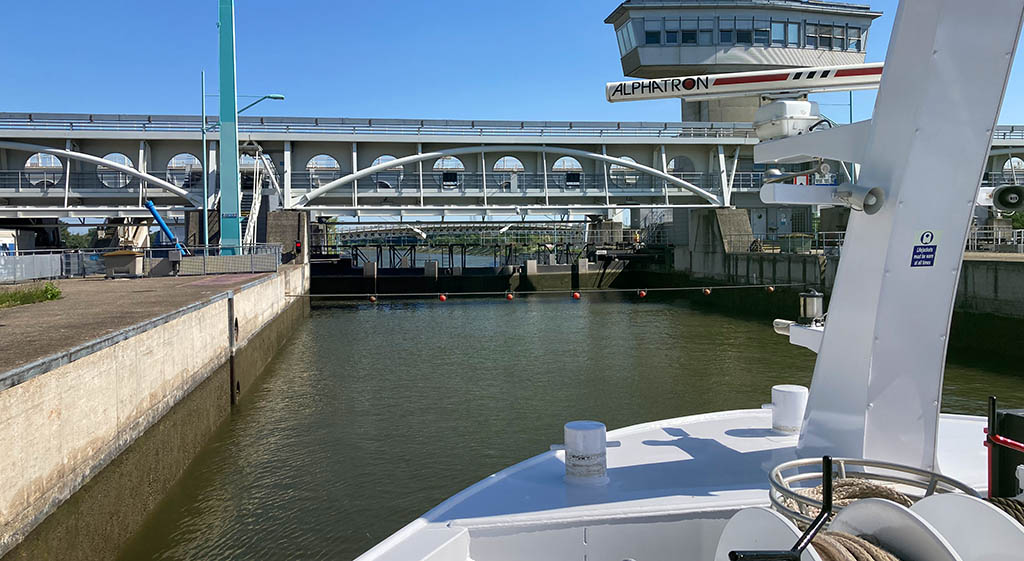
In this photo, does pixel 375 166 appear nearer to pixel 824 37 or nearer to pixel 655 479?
pixel 824 37

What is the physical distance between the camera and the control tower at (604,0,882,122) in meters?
45.9

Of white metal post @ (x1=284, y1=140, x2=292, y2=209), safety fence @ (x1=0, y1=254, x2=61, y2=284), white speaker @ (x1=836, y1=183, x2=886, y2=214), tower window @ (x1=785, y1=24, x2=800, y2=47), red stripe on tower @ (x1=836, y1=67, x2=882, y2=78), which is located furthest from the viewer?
tower window @ (x1=785, y1=24, x2=800, y2=47)

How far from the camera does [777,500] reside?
162 inches

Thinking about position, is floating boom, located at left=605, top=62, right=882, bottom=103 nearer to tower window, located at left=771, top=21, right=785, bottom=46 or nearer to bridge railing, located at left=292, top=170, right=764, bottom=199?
bridge railing, located at left=292, top=170, right=764, bottom=199

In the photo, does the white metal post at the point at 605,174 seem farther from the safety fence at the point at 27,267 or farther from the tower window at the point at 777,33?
the safety fence at the point at 27,267

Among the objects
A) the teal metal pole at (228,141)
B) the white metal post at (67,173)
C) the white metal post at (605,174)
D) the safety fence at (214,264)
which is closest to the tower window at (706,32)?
the white metal post at (605,174)

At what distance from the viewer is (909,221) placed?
5.21 metres

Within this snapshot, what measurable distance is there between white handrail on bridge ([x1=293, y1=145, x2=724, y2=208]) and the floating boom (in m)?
33.4

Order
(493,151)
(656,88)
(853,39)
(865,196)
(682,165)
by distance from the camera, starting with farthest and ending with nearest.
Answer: (853,39)
(682,165)
(493,151)
(656,88)
(865,196)

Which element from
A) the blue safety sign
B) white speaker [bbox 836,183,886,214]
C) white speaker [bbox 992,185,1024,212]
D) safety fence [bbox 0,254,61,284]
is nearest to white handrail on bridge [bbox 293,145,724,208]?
safety fence [bbox 0,254,61,284]

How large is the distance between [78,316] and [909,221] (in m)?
14.3

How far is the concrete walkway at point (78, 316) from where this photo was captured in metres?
9.34

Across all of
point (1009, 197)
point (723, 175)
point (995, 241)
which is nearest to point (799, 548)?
point (1009, 197)

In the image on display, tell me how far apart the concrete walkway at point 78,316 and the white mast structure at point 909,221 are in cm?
746
